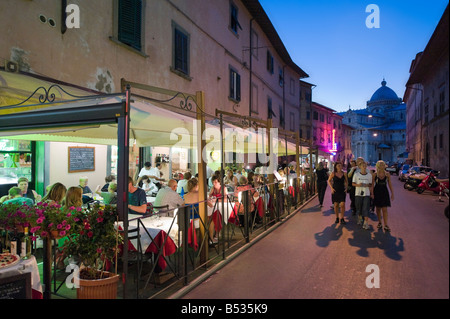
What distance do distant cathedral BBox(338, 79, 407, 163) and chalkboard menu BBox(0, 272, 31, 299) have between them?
77998 millimetres

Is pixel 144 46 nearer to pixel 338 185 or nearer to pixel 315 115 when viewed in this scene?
pixel 338 185

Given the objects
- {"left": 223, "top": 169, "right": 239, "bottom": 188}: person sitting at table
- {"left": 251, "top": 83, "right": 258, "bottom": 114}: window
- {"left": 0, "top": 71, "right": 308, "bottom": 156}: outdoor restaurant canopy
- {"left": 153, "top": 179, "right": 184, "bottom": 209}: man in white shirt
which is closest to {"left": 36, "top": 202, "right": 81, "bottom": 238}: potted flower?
{"left": 0, "top": 71, "right": 308, "bottom": 156}: outdoor restaurant canopy

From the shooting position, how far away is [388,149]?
77.4 m

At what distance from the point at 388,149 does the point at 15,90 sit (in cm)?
8392

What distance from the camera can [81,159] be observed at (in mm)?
10703

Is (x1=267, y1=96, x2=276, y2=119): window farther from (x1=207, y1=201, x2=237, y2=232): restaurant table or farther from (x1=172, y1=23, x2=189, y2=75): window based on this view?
(x1=207, y1=201, x2=237, y2=232): restaurant table

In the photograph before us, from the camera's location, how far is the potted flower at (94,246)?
3.66m

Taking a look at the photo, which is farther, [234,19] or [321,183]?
[234,19]

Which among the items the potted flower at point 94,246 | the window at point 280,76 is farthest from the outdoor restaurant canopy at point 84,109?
the window at point 280,76

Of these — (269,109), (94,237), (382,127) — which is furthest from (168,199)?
(382,127)

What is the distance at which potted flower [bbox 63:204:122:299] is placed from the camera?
3.66 m

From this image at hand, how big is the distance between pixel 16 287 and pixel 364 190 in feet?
17.2
